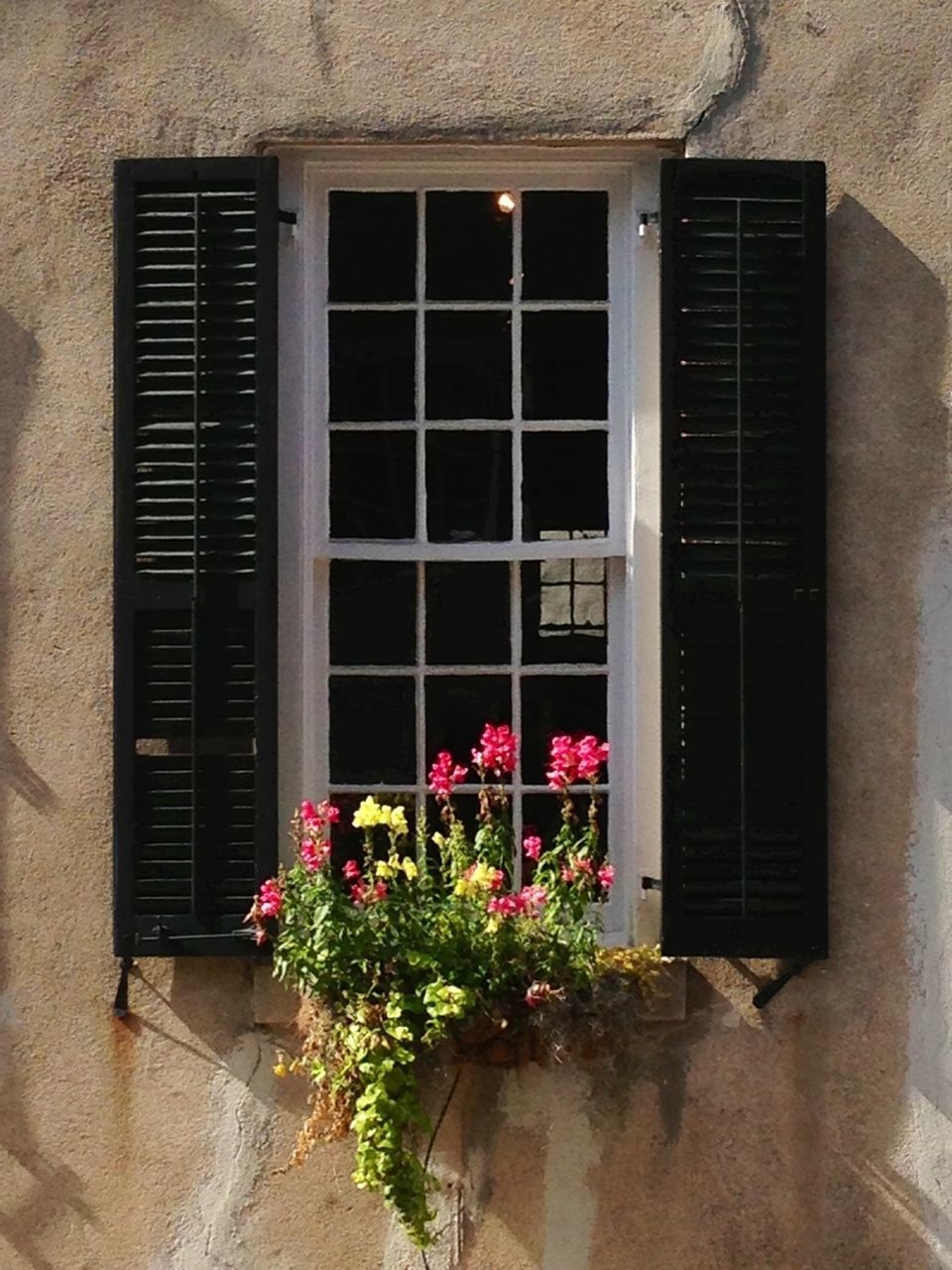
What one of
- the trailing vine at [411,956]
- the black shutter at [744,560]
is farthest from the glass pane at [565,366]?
the trailing vine at [411,956]

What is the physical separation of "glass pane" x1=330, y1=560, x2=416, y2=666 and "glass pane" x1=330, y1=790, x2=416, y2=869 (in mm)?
403

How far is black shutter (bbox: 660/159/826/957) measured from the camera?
189 inches

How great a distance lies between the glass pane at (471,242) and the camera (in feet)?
17.1

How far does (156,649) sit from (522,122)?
186 cm

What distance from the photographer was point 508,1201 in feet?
16.0

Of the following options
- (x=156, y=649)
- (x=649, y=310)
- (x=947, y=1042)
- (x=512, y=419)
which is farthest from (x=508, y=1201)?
(x=649, y=310)

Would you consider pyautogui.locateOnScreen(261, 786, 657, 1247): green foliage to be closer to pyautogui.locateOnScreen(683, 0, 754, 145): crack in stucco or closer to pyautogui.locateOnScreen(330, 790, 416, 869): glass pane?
pyautogui.locateOnScreen(330, 790, 416, 869): glass pane

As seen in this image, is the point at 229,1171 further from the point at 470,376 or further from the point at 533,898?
the point at 470,376

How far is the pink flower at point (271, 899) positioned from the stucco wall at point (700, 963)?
42 cm

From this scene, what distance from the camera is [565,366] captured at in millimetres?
5207

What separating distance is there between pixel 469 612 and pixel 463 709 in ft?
0.97

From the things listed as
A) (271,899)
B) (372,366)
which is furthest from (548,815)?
(372,366)

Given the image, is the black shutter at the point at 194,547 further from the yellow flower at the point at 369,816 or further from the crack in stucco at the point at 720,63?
the crack in stucco at the point at 720,63

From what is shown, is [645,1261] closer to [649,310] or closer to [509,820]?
[509,820]
